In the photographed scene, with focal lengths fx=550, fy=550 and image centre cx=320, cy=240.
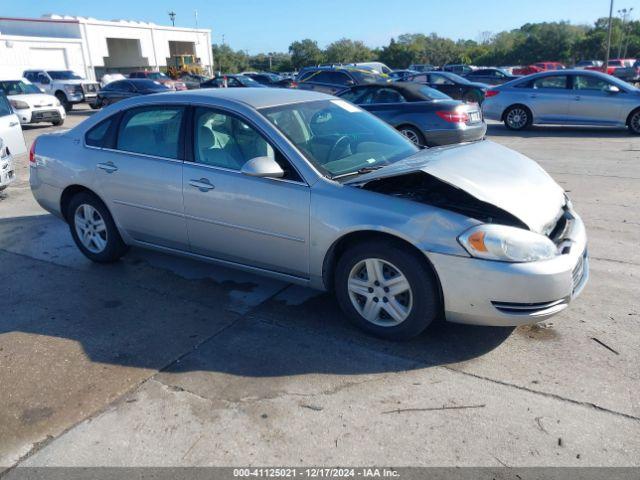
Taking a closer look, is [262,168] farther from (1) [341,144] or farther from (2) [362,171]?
(1) [341,144]

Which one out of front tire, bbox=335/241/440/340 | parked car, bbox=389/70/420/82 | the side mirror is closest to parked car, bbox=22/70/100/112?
parked car, bbox=389/70/420/82

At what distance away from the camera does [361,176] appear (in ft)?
12.7

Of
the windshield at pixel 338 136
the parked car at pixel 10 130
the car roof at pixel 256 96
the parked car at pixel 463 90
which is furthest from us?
the parked car at pixel 463 90

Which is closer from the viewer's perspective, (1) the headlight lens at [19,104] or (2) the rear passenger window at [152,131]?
(2) the rear passenger window at [152,131]

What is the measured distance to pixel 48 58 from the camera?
45750mm

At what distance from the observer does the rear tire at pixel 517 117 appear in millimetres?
14117

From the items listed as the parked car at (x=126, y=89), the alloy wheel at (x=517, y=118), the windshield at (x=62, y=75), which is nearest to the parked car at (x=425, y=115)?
the alloy wheel at (x=517, y=118)

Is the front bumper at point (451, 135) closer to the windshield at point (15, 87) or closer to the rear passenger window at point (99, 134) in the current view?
the rear passenger window at point (99, 134)

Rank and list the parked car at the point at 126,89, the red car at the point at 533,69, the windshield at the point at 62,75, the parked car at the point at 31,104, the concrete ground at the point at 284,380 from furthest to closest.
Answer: the red car at the point at 533,69, the windshield at the point at 62,75, the parked car at the point at 126,89, the parked car at the point at 31,104, the concrete ground at the point at 284,380

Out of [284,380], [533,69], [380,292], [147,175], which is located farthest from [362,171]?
[533,69]

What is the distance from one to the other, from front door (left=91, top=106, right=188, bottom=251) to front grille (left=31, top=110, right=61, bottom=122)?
13.7 m

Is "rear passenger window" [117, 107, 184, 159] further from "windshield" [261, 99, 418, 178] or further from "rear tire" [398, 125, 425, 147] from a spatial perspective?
"rear tire" [398, 125, 425, 147]

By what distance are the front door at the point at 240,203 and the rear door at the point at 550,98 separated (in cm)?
1141

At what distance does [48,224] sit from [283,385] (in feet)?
16.1
